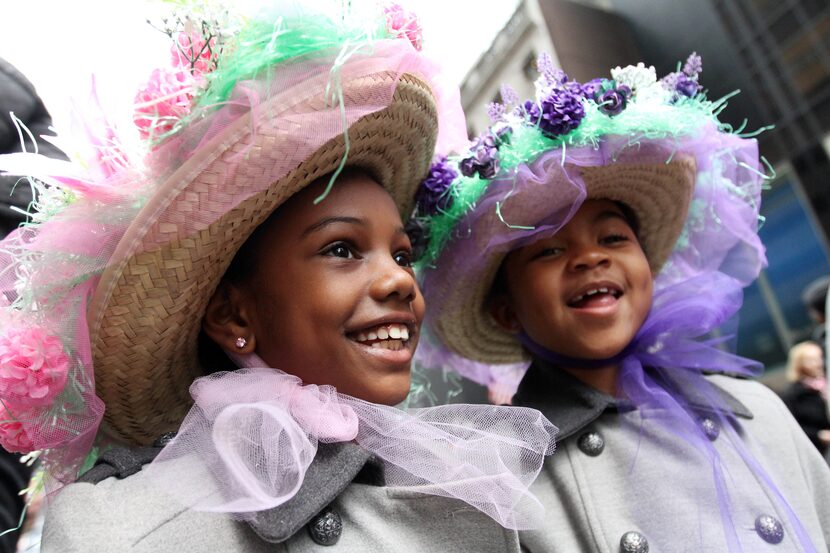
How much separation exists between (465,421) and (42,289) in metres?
0.85

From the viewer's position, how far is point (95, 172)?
114 centimetres

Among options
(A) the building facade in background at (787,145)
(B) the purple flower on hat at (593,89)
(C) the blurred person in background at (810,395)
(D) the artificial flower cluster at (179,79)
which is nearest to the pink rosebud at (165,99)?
(D) the artificial flower cluster at (179,79)

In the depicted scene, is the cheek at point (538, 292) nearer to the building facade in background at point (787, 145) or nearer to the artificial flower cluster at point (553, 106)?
the artificial flower cluster at point (553, 106)

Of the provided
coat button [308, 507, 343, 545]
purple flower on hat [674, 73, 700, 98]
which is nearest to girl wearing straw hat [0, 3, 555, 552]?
coat button [308, 507, 343, 545]

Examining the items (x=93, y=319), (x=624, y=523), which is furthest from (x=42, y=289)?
(x=624, y=523)

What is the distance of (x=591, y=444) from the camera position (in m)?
1.62

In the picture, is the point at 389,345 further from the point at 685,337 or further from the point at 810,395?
the point at 810,395

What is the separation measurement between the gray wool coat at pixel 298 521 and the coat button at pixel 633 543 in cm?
39

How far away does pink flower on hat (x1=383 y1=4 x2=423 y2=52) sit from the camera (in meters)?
1.28

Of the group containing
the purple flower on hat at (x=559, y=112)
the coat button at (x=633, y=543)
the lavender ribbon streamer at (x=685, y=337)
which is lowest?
the coat button at (x=633, y=543)

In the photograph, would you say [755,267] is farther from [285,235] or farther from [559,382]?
[285,235]

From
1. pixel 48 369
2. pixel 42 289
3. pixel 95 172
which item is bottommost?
pixel 48 369

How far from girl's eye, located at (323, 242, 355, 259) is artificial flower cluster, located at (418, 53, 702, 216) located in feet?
1.52

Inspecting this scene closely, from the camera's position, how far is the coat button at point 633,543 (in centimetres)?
143
